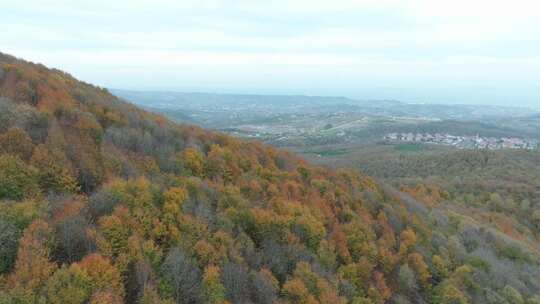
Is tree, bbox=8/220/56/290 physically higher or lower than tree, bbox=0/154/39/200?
lower

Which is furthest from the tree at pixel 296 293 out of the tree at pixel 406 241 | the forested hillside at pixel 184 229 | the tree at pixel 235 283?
the tree at pixel 406 241

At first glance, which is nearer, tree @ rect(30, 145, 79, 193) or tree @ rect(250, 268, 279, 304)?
tree @ rect(250, 268, 279, 304)

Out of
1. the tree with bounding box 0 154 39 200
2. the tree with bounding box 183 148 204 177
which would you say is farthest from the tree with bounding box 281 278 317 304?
the tree with bounding box 183 148 204 177

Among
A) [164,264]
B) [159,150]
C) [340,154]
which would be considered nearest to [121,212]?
[164,264]

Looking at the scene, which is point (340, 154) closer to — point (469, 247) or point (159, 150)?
point (469, 247)

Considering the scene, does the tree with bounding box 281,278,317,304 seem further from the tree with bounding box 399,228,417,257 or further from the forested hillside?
the tree with bounding box 399,228,417,257

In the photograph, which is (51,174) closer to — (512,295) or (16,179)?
(16,179)
